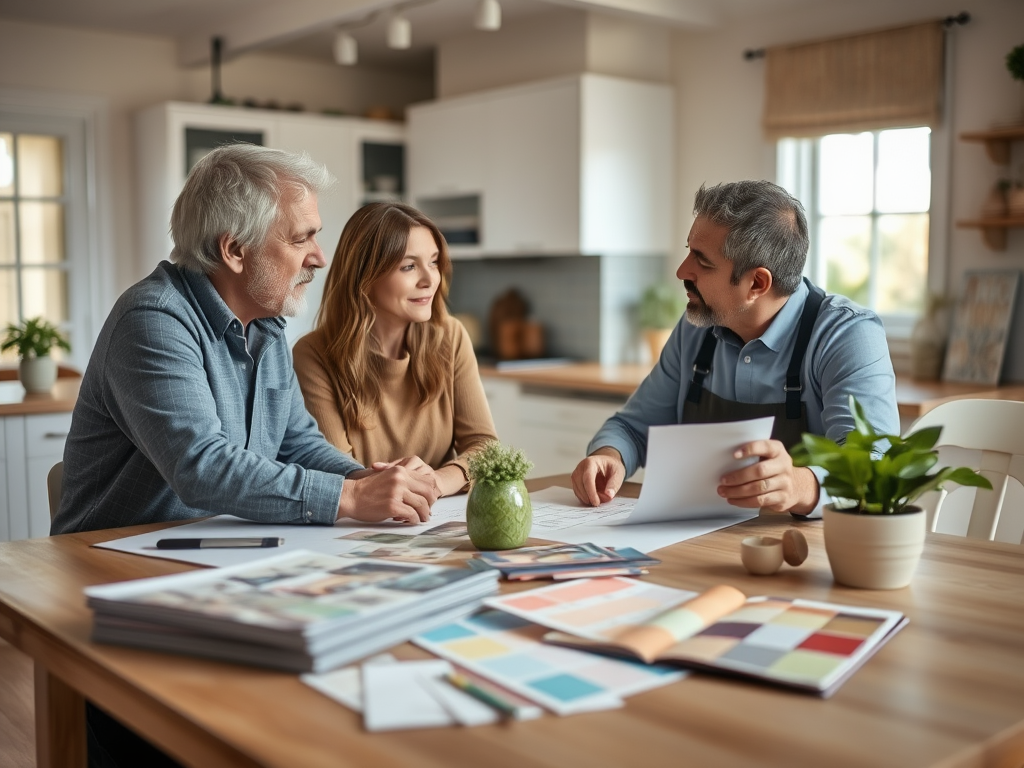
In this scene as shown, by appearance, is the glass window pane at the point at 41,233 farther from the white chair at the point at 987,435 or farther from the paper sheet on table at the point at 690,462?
the white chair at the point at 987,435

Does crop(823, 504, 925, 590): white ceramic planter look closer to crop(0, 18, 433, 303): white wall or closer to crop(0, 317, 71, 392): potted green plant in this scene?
crop(0, 317, 71, 392): potted green plant

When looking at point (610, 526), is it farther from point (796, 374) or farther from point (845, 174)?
point (845, 174)

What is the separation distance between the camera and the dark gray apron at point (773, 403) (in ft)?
7.25

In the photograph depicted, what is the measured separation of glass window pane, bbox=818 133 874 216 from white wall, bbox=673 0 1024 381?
0.23 metres

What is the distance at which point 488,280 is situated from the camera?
577cm

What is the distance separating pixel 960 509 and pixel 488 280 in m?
3.53

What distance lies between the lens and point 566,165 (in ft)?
15.7

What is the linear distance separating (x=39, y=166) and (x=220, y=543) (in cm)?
441

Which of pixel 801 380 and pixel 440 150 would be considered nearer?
pixel 801 380

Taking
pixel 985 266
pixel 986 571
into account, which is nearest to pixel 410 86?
pixel 985 266

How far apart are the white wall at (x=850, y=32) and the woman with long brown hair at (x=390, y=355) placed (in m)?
2.34

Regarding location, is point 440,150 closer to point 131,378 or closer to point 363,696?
point 131,378

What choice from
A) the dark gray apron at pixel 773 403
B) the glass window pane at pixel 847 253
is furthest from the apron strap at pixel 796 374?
the glass window pane at pixel 847 253

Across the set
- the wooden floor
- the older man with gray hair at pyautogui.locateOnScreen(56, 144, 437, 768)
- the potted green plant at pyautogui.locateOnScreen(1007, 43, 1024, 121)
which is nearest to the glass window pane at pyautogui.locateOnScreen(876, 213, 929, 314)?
the potted green plant at pyautogui.locateOnScreen(1007, 43, 1024, 121)
